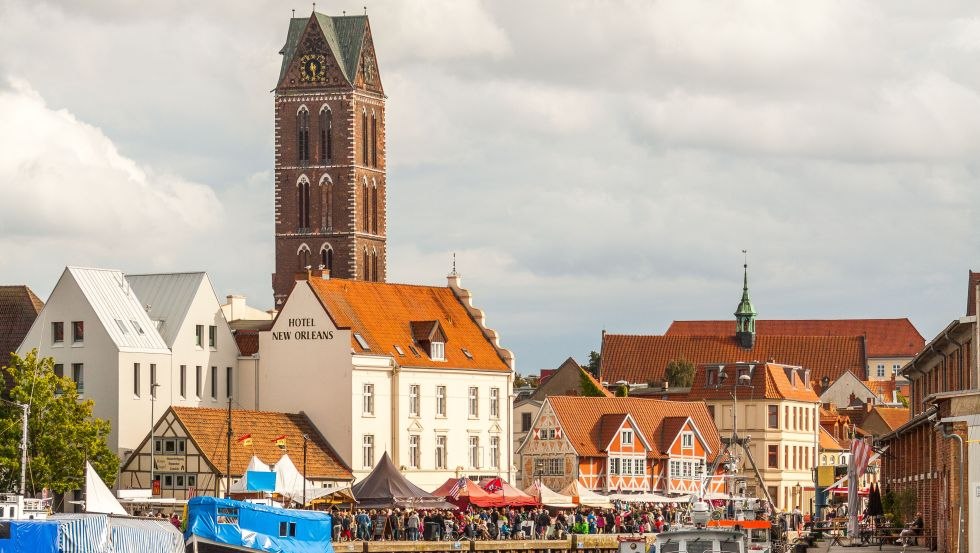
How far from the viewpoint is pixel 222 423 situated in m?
91.6

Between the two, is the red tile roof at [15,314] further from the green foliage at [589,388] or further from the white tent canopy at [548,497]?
the green foliage at [589,388]

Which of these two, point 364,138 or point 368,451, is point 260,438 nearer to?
point 368,451

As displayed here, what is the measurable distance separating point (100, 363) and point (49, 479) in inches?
455

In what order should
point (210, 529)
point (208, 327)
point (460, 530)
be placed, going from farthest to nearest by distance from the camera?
point (208, 327)
point (460, 530)
point (210, 529)

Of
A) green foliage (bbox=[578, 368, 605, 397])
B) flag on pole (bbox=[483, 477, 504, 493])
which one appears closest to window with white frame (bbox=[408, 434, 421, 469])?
flag on pole (bbox=[483, 477, 504, 493])

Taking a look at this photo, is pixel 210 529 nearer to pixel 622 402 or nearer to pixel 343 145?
pixel 622 402

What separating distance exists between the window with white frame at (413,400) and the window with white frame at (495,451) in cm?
669

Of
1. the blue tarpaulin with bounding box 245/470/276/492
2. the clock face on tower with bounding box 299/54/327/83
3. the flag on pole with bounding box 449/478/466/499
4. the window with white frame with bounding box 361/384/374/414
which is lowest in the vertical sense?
the flag on pole with bounding box 449/478/466/499

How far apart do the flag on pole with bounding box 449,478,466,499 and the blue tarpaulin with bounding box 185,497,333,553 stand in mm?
13502

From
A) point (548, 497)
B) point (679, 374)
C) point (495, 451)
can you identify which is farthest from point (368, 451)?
point (679, 374)

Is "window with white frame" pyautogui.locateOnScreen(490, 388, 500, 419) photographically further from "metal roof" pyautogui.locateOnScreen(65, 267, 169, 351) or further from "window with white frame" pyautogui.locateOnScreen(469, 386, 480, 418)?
"metal roof" pyautogui.locateOnScreen(65, 267, 169, 351)

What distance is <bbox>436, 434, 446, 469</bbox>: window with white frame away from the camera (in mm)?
102875

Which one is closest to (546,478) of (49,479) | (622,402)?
(622,402)

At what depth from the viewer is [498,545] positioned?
79.9 m
